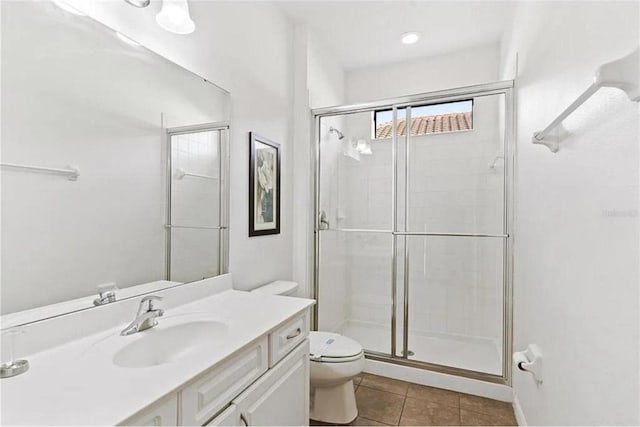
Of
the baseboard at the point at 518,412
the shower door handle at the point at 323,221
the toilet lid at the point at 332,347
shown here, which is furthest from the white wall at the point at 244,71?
the baseboard at the point at 518,412

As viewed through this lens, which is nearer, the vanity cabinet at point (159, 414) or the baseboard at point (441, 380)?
the vanity cabinet at point (159, 414)

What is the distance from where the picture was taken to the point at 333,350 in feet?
6.25

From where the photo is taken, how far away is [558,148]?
3.95 ft

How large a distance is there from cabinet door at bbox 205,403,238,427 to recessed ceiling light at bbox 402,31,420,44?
2816mm

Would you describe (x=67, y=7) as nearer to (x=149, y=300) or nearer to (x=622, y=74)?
(x=149, y=300)

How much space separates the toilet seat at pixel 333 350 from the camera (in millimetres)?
1831

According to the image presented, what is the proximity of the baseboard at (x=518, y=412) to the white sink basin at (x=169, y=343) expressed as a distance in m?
1.71

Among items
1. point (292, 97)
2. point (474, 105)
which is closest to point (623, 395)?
point (474, 105)

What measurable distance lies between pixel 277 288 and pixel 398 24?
2.17m

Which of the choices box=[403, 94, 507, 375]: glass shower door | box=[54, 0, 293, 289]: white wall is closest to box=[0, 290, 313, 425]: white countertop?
box=[54, 0, 293, 289]: white wall

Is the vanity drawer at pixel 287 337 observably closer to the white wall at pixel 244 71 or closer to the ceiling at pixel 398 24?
the white wall at pixel 244 71

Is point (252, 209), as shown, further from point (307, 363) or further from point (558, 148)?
point (558, 148)

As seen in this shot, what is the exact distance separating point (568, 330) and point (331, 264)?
189 cm

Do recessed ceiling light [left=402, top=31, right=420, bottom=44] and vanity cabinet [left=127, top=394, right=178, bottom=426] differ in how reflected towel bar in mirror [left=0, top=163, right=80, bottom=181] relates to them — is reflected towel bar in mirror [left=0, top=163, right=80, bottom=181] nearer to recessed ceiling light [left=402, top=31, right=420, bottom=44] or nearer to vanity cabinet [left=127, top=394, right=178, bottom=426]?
vanity cabinet [left=127, top=394, right=178, bottom=426]
